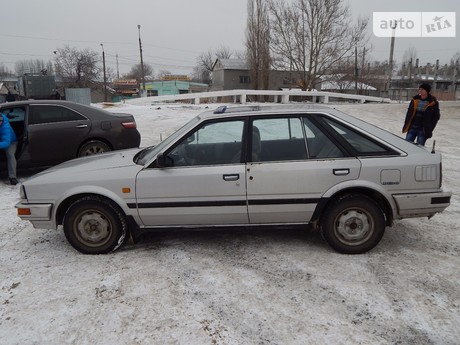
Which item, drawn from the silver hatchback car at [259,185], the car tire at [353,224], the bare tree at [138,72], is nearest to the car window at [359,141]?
the silver hatchback car at [259,185]

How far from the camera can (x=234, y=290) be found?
314cm

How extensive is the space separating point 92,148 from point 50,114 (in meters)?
0.95

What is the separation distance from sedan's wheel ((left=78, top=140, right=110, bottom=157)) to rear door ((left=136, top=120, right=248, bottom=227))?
11.8ft

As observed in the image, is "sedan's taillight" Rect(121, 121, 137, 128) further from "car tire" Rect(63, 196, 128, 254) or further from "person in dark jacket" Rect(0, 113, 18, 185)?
"car tire" Rect(63, 196, 128, 254)

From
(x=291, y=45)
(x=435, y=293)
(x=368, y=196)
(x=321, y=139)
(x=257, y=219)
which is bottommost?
(x=435, y=293)

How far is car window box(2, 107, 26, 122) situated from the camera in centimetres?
666

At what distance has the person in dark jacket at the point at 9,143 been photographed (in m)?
6.03

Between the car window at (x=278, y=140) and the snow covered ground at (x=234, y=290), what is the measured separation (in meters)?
1.02

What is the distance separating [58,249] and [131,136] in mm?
3472

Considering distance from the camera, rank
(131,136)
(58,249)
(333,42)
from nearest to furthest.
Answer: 1. (58,249)
2. (131,136)
3. (333,42)

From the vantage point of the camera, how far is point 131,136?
7.16 meters

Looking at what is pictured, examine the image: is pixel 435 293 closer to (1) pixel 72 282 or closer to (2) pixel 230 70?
(1) pixel 72 282

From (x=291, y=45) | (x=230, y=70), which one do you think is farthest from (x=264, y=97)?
(x=230, y=70)

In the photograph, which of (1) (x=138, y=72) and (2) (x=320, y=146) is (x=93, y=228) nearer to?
(2) (x=320, y=146)
